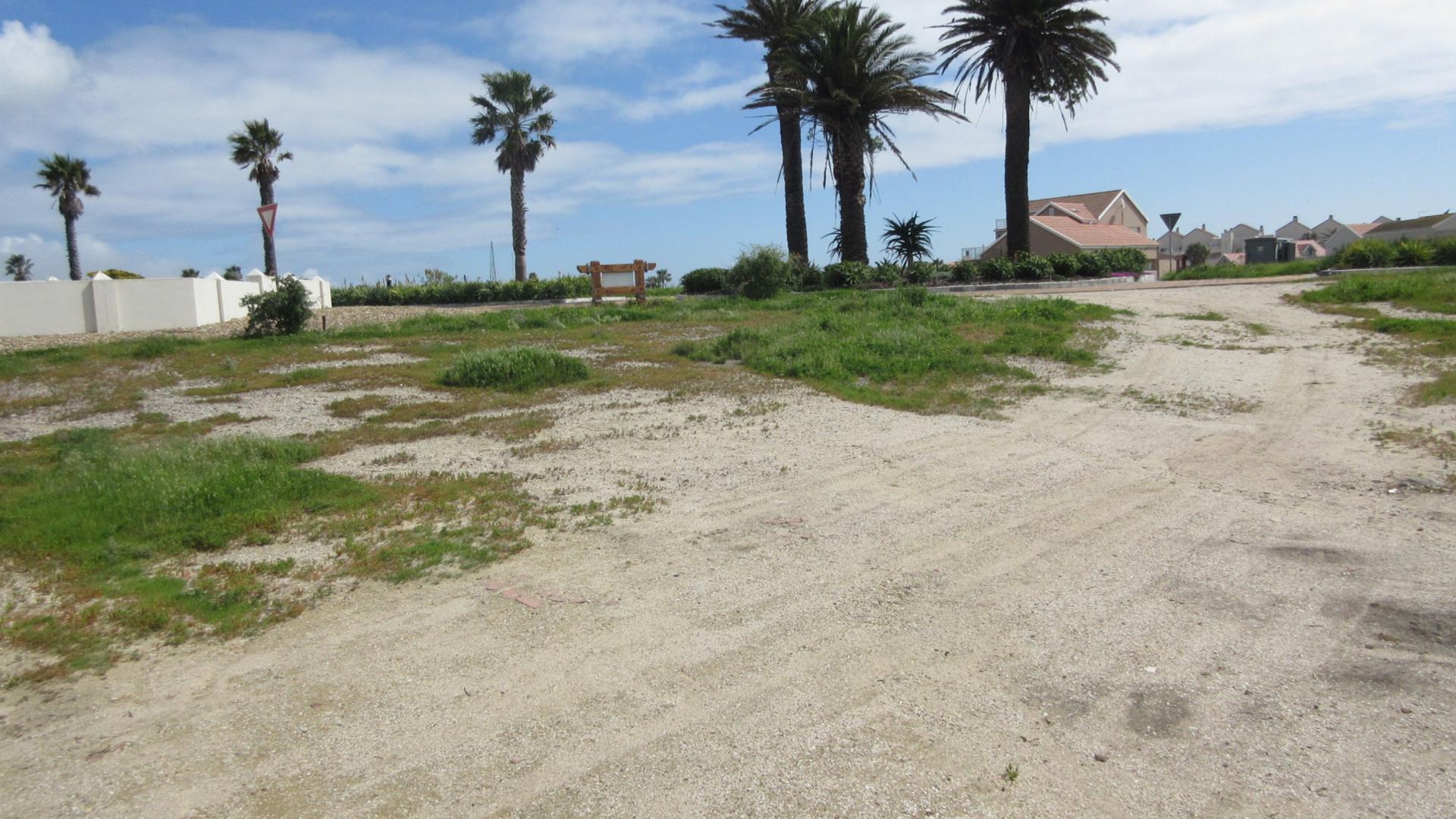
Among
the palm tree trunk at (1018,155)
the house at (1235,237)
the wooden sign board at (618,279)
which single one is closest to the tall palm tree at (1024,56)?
the palm tree trunk at (1018,155)

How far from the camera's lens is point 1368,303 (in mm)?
17609

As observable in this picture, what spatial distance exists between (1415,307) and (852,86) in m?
15.6

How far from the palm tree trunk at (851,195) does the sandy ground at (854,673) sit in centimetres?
2135

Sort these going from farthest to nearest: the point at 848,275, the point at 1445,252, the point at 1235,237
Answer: the point at 1235,237 → the point at 848,275 → the point at 1445,252

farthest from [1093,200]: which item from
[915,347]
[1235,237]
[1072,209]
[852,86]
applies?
[915,347]

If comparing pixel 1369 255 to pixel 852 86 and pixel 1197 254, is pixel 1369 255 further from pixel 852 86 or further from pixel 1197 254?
pixel 1197 254

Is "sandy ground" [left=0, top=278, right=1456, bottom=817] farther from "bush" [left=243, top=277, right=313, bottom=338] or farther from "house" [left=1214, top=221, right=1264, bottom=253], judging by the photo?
"house" [left=1214, top=221, right=1264, bottom=253]

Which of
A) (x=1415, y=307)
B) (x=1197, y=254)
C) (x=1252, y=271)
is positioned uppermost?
(x=1197, y=254)

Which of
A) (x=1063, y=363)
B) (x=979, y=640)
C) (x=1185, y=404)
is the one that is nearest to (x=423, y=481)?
(x=979, y=640)

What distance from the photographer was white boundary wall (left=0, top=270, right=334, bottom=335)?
2227 cm

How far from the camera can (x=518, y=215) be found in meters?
44.8

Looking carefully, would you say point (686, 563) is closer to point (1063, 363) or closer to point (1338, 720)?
point (1338, 720)

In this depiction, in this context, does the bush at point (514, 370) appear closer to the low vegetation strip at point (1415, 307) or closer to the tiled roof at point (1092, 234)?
the low vegetation strip at point (1415, 307)

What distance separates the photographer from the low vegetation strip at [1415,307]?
34.9ft
